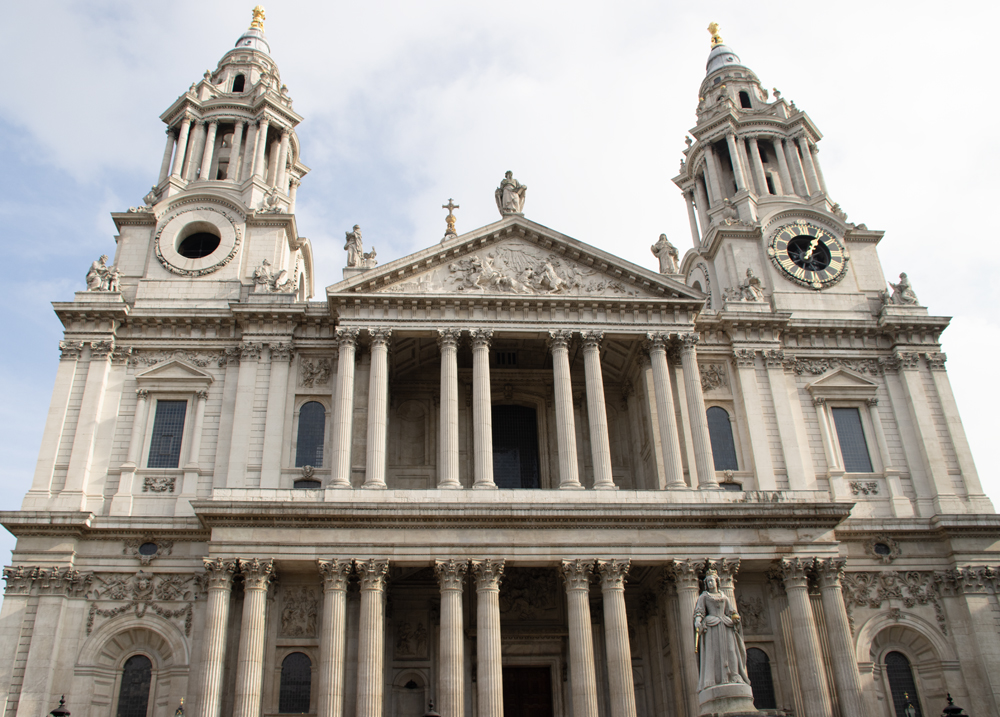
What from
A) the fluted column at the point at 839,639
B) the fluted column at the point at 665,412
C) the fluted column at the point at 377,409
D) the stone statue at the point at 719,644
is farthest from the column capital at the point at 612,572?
the stone statue at the point at 719,644

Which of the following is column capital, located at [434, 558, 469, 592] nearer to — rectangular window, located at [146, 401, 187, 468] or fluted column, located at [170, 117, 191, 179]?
rectangular window, located at [146, 401, 187, 468]

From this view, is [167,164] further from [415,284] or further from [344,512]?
[344,512]

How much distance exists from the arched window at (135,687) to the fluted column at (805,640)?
2019 centimetres

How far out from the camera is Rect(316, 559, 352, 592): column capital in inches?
1005

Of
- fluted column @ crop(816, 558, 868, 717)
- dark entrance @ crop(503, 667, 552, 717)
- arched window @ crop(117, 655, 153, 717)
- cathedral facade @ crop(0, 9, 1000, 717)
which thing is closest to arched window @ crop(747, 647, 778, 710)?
cathedral facade @ crop(0, 9, 1000, 717)

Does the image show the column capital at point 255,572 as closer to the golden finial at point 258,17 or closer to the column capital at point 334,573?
the column capital at point 334,573

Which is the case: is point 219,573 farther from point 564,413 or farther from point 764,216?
point 764,216

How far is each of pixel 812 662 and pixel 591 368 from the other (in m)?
11.7

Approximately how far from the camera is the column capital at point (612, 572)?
2625 centimetres

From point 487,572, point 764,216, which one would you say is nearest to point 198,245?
point 487,572

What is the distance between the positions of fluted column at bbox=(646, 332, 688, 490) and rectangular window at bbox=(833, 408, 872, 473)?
23.6ft

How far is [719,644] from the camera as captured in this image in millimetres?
16984

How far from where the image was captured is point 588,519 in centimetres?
2677

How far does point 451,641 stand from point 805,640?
10854 millimetres
